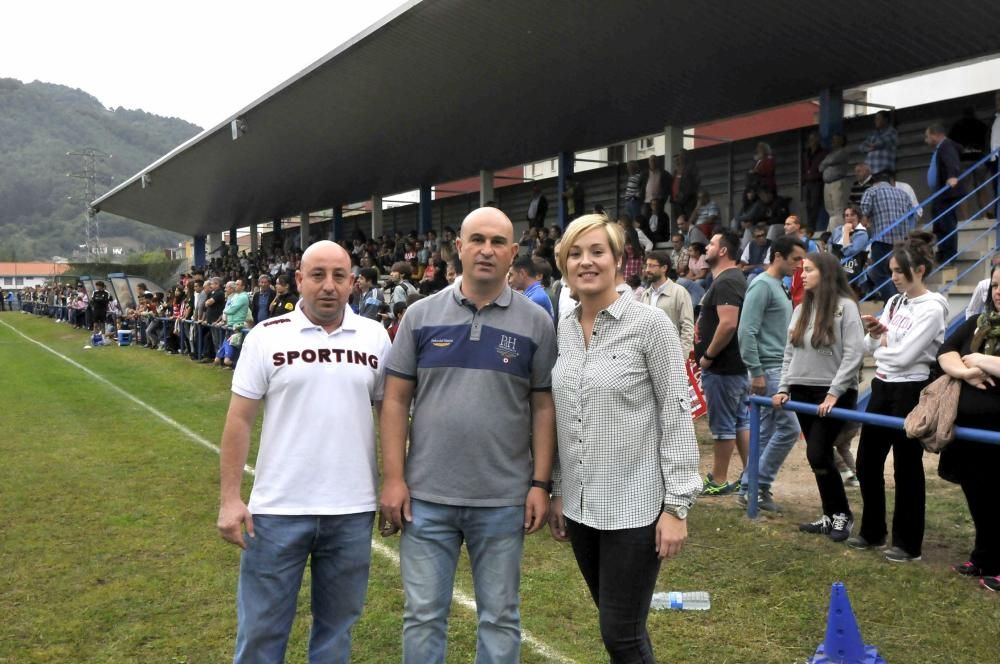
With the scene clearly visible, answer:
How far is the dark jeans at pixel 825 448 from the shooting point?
5766 mm

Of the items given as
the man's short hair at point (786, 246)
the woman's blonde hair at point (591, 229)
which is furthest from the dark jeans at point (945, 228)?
the woman's blonde hair at point (591, 229)

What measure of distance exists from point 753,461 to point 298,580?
161 inches

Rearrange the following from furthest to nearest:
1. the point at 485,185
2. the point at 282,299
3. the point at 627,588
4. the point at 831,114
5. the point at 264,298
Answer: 1. the point at 485,185
2. the point at 264,298
3. the point at 831,114
4. the point at 282,299
5. the point at 627,588

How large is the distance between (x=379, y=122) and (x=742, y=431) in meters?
17.4

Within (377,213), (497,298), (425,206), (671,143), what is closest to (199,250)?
(377,213)

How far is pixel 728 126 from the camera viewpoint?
69.3ft

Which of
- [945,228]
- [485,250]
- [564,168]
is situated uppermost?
[564,168]

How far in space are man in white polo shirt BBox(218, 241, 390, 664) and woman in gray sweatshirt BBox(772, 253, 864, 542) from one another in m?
3.63

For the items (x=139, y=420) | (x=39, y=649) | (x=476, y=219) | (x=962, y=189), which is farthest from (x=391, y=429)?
(x=962, y=189)

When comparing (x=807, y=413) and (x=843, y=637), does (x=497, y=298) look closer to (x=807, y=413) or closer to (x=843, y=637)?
(x=843, y=637)

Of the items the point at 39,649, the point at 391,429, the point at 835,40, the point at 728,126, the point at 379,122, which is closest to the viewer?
the point at 391,429

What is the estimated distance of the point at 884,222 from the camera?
434 inches

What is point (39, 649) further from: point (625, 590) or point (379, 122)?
point (379, 122)

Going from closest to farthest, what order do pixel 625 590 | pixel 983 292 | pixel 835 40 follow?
pixel 625 590
pixel 983 292
pixel 835 40
